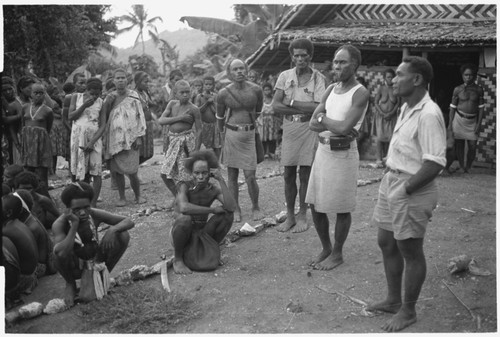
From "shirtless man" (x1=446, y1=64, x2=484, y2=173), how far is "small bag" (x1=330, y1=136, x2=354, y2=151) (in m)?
5.60

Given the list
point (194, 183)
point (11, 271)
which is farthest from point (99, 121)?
point (11, 271)

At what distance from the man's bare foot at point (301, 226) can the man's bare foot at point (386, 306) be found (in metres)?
2.02

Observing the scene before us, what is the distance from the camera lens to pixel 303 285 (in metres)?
4.72

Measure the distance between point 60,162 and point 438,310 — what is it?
914 centimetres

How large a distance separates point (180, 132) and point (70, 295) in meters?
2.98

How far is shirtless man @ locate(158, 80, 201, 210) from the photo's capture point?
7.01 m

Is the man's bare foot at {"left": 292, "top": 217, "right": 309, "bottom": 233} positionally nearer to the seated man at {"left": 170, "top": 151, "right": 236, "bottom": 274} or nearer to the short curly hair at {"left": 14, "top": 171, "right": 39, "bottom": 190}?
the seated man at {"left": 170, "top": 151, "right": 236, "bottom": 274}

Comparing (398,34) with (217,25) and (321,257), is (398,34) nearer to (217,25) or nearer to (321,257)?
(321,257)

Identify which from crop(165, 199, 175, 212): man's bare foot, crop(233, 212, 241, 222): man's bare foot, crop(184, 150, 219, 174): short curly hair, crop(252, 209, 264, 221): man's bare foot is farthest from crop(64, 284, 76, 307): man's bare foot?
crop(165, 199, 175, 212): man's bare foot

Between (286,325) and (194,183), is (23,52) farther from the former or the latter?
(286,325)

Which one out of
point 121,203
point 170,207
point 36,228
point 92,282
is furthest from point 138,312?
point 121,203

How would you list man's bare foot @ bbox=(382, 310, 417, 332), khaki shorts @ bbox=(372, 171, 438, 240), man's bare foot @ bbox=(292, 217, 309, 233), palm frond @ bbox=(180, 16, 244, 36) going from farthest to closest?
1. palm frond @ bbox=(180, 16, 244, 36)
2. man's bare foot @ bbox=(292, 217, 309, 233)
3. man's bare foot @ bbox=(382, 310, 417, 332)
4. khaki shorts @ bbox=(372, 171, 438, 240)

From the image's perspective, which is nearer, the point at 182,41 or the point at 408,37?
the point at 408,37

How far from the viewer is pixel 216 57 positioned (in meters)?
21.8
